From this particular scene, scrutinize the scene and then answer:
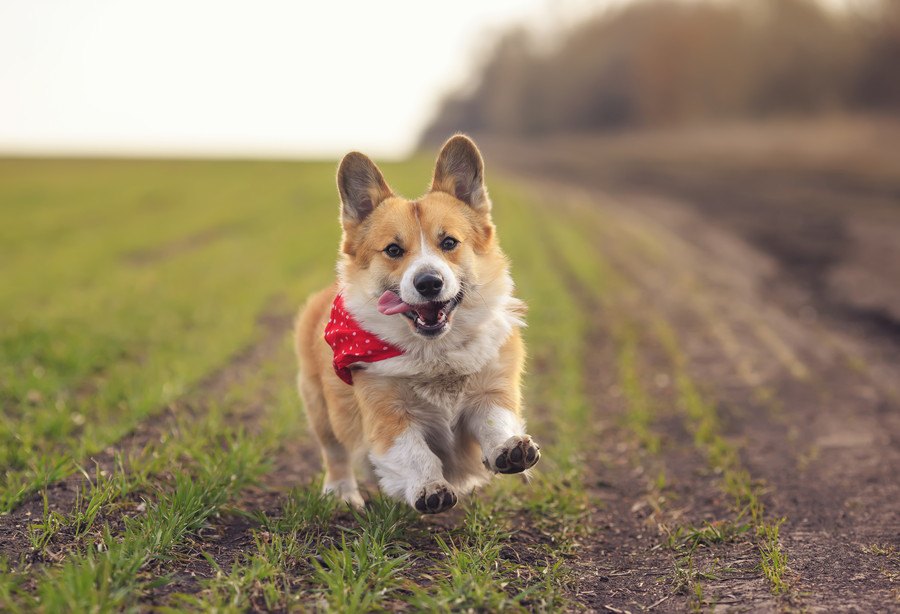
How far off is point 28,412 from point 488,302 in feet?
12.4

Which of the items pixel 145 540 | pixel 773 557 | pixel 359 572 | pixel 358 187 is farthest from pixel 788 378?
pixel 145 540

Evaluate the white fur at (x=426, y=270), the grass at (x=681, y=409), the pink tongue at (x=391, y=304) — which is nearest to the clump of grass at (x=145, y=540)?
the pink tongue at (x=391, y=304)

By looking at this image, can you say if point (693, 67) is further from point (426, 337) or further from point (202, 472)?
point (202, 472)

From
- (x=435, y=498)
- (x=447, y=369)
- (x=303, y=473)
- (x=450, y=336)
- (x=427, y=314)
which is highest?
(x=427, y=314)

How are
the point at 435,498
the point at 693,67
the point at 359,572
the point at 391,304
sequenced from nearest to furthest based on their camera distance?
the point at 359,572 < the point at 435,498 < the point at 391,304 < the point at 693,67

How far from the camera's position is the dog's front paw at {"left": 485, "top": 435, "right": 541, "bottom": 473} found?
3854 millimetres

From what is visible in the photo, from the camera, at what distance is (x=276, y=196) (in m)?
30.9

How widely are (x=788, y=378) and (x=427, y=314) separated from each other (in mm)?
5471

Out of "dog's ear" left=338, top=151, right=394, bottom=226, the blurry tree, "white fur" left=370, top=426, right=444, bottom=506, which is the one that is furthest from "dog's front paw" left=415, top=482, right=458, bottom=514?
the blurry tree

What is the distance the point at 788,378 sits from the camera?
820 cm

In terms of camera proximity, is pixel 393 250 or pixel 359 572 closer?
pixel 359 572

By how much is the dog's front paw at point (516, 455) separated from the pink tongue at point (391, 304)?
0.90 m

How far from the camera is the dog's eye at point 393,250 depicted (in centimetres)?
443

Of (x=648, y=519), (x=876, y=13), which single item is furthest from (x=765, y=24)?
(x=648, y=519)
